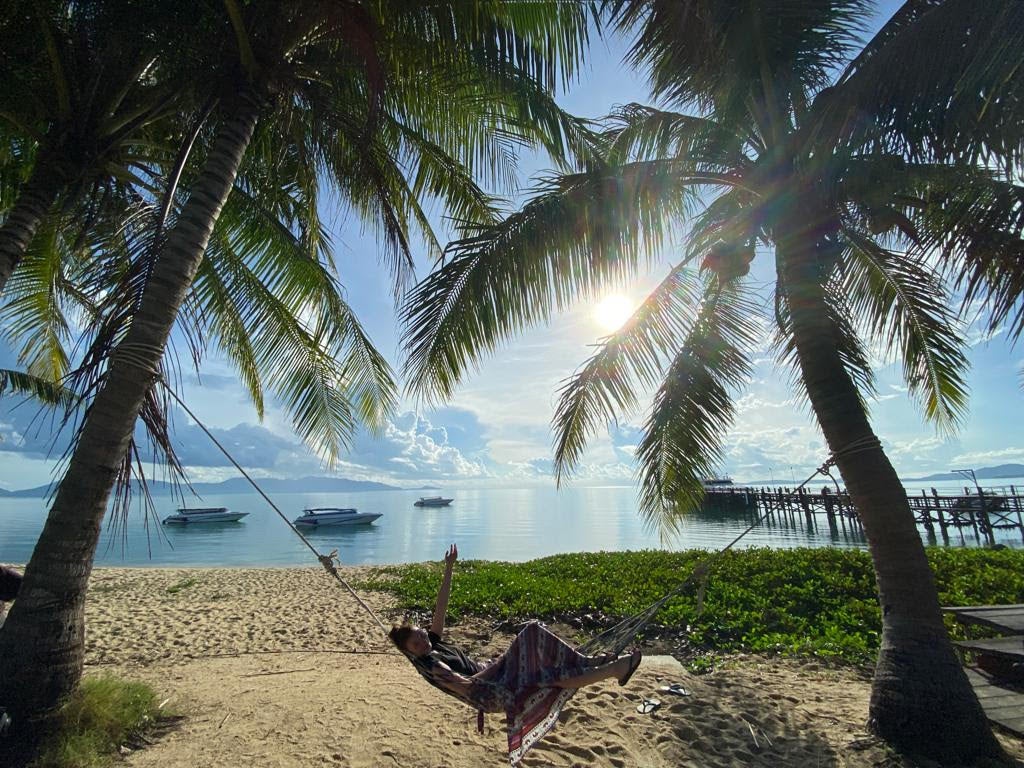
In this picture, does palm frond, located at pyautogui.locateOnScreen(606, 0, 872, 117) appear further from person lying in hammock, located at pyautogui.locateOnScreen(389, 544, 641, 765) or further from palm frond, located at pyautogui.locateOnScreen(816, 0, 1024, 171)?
person lying in hammock, located at pyautogui.locateOnScreen(389, 544, 641, 765)

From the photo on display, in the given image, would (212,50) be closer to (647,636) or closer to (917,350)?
(917,350)

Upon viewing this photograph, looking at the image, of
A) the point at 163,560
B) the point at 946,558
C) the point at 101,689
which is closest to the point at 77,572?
the point at 101,689

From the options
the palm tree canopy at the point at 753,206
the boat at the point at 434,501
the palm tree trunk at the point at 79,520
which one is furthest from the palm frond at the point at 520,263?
the boat at the point at 434,501

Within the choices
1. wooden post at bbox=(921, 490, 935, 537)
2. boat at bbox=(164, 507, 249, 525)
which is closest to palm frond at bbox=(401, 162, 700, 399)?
wooden post at bbox=(921, 490, 935, 537)

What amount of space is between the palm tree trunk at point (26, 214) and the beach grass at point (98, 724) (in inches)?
104

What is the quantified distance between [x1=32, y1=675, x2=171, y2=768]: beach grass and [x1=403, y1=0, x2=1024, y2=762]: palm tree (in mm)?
2703

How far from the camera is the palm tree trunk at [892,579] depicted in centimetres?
304

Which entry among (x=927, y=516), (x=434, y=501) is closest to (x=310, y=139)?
(x=927, y=516)

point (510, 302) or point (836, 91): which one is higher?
point (836, 91)

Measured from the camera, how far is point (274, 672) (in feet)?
16.9

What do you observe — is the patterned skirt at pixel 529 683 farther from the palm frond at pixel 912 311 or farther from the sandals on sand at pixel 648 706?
the palm frond at pixel 912 311

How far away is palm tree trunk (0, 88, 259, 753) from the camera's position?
2.71 m

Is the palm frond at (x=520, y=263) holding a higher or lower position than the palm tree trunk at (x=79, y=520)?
higher

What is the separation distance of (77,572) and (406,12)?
4117mm
